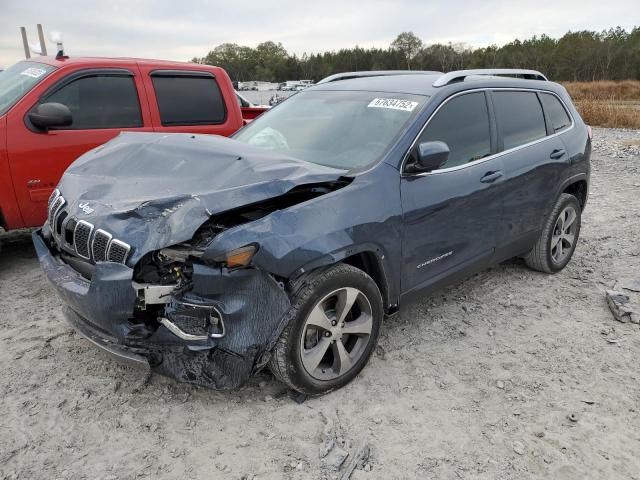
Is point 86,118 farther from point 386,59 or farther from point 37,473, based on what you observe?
point 386,59

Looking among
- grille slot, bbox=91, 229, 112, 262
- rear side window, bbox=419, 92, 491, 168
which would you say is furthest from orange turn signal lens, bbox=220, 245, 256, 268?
rear side window, bbox=419, 92, 491, 168

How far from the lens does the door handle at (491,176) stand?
371cm

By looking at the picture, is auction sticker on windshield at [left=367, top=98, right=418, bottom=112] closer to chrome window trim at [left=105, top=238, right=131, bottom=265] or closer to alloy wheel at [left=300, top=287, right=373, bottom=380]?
alloy wheel at [left=300, top=287, right=373, bottom=380]

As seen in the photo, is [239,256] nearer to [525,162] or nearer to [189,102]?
[525,162]

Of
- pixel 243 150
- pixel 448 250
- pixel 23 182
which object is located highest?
pixel 243 150

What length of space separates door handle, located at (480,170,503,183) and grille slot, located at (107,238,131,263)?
2.46 meters

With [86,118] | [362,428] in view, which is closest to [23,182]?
[86,118]

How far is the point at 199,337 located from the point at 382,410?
3.71ft

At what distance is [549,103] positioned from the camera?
4.68 metres

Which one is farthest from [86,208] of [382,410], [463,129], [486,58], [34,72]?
[486,58]

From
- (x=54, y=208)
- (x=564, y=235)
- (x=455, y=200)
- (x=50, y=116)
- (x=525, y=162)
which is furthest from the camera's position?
(x=564, y=235)

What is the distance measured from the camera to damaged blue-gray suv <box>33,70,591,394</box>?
8.28ft

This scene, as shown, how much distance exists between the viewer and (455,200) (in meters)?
3.47

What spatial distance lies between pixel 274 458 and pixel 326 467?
26 cm
